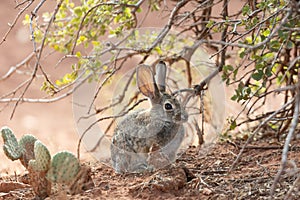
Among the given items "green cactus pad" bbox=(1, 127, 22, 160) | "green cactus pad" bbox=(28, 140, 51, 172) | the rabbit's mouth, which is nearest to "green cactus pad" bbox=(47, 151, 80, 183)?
"green cactus pad" bbox=(28, 140, 51, 172)

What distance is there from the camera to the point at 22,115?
8148 millimetres

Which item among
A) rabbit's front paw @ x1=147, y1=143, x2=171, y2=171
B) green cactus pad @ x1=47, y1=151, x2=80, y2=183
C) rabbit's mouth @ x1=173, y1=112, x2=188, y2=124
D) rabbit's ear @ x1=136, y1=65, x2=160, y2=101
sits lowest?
rabbit's front paw @ x1=147, y1=143, x2=171, y2=171

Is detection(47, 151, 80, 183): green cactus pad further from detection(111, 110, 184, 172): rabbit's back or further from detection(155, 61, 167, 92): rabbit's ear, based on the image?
detection(155, 61, 167, 92): rabbit's ear

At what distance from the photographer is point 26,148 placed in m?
3.48

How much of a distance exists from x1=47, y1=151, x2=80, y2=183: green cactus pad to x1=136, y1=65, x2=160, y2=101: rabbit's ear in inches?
40.7

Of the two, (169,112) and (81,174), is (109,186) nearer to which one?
(81,174)

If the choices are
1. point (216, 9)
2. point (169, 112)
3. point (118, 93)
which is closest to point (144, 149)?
point (169, 112)

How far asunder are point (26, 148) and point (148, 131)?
3.07ft

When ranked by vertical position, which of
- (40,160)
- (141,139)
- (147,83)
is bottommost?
(141,139)

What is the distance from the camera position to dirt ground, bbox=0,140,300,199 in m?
3.14

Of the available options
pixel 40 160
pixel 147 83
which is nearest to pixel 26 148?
pixel 40 160

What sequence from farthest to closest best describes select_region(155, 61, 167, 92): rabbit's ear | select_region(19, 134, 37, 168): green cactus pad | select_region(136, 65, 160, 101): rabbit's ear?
select_region(155, 61, 167, 92): rabbit's ear < select_region(136, 65, 160, 101): rabbit's ear < select_region(19, 134, 37, 168): green cactus pad

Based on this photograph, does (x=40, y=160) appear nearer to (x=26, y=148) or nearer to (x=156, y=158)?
(x=26, y=148)

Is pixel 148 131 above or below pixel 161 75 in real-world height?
below
